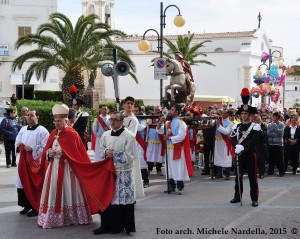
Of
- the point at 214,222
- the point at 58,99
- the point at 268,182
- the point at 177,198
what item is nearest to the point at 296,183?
the point at 268,182

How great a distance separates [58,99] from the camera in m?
41.7

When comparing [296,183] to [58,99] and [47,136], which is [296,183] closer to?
[47,136]

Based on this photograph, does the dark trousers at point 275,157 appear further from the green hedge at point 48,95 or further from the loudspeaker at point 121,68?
the green hedge at point 48,95

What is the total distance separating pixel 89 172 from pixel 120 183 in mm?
583

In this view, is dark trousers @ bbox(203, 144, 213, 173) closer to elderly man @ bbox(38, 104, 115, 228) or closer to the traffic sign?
the traffic sign

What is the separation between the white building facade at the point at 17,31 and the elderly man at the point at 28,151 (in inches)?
1415

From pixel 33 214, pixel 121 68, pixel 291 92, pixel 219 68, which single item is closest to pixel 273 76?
pixel 219 68

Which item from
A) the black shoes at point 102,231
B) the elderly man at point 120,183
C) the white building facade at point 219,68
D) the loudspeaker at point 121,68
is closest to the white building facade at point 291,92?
the white building facade at point 219,68

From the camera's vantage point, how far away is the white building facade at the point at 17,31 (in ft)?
150

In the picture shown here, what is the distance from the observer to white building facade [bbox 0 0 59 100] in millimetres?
45594

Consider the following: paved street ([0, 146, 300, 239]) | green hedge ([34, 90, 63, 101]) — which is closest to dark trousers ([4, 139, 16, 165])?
paved street ([0, 146, 300, 239])

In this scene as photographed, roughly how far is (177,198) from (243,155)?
5.65 ft

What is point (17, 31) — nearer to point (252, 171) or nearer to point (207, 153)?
point (207, 153)

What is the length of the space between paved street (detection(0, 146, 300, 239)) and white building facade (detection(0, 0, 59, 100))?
33.3 m
